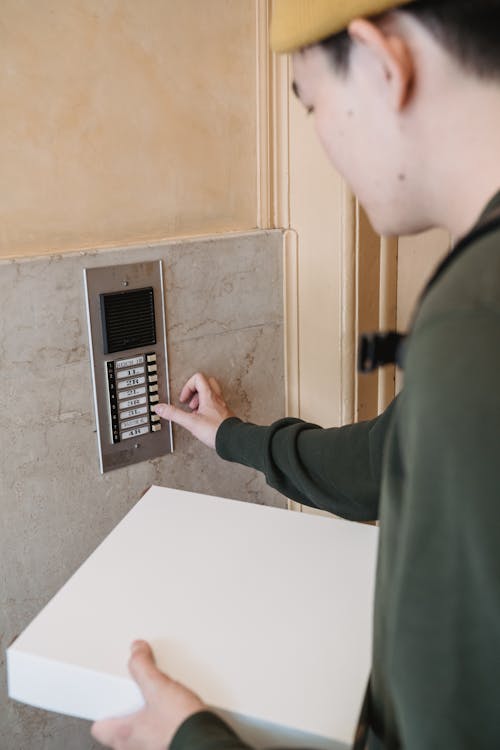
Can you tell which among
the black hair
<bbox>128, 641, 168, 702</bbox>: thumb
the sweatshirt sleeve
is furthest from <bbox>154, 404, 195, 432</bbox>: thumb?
the black hair

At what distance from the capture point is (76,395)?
1182 mm

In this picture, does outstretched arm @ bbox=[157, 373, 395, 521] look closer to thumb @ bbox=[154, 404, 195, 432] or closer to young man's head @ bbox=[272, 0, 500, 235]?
thumb @ bbox=[154, 404, 195, 432]

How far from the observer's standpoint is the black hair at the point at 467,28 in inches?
20.8

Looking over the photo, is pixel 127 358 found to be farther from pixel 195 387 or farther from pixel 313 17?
pixel 313 17

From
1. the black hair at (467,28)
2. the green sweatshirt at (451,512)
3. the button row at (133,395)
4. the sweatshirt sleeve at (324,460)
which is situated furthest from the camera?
the button row at (133,395)

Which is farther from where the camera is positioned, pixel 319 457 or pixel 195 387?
pixel 195 387

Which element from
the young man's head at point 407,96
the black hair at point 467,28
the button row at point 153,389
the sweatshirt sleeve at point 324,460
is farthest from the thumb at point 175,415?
the black hair at point 467,28

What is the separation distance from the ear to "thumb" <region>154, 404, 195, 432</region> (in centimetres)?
78

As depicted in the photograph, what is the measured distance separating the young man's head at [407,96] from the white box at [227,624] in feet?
1.33

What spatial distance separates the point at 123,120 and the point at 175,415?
1.52ft

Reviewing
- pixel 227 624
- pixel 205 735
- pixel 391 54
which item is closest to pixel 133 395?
pixel 227 624

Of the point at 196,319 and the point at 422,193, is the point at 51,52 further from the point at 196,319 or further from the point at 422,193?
the point at 422,193

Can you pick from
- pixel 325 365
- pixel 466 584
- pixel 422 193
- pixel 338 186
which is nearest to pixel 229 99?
pixel 338 186

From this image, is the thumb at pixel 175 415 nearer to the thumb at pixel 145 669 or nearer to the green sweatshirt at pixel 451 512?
the thumb at pixel 145 669
